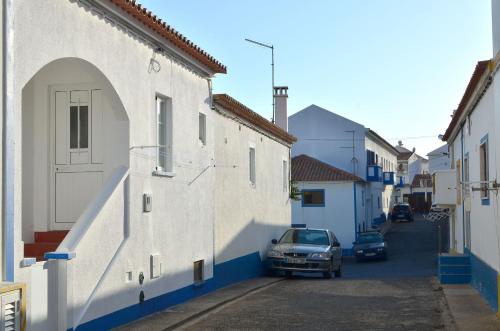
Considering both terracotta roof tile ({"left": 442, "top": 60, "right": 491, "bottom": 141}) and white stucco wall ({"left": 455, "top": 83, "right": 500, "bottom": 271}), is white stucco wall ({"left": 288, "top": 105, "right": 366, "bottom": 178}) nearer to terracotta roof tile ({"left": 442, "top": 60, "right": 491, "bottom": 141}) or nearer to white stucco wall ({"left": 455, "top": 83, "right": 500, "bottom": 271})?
terracotta roof tile ({"left": 442, "top": 60, "right": 491, "bottom": 141})

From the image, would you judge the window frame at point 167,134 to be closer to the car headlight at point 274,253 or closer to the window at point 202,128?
the window at point 202,128

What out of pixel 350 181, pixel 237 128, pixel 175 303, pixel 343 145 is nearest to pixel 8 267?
pixel 175 303

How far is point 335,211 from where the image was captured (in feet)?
131

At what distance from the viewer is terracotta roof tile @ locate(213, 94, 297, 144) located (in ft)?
52.8

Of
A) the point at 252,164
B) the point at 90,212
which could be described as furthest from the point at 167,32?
the point at 252,164

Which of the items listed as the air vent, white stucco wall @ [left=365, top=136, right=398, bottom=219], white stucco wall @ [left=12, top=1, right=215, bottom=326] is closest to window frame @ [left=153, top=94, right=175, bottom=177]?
white stucco wall @ [left=12, top=1, right=215, bottom=326]

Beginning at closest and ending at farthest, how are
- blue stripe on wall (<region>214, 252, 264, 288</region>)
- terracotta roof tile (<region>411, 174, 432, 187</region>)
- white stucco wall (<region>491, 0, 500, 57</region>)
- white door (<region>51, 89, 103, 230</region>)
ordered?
white stucco wall (<region>491, 0, 500, 57</region>), white door (<region>51, 89, 103, 230</region>), blue stripe on wall (<region>214, 252, 264, 288</region>), terracotta roof tile (<region>411, 174, 432, 187</region>)

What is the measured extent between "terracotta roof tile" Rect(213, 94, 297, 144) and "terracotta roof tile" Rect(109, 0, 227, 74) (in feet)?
2.71

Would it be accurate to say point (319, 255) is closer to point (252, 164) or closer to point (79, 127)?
point (252, 164)

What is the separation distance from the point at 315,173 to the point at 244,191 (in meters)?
21.9

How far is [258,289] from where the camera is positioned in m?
17.0

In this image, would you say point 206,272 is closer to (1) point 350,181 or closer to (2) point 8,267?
(2) point 8,267

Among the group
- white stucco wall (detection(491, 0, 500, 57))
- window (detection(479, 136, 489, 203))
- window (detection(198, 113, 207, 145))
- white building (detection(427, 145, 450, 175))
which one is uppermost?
white building (detection(427, 145, 450, 175))

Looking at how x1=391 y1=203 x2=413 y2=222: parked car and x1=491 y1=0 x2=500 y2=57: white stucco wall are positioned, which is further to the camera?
x1=391 y1=203 x2=413 y2=222: parked car
